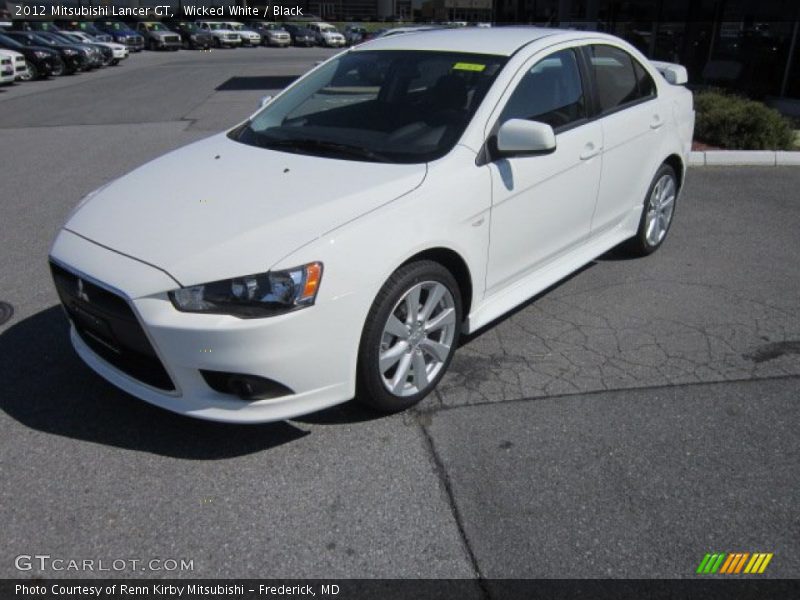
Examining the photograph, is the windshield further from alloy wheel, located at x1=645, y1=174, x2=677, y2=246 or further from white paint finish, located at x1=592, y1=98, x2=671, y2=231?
alloy wheel, located at x1=645, y1=174, x2=677, y2=246

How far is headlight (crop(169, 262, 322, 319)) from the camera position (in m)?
2.67

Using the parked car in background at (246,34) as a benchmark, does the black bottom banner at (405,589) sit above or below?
below

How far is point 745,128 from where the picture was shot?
9133mm

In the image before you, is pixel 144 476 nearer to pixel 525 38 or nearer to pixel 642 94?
pixel 525 38

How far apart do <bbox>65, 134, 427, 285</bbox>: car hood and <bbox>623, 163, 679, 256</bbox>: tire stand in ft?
8.33

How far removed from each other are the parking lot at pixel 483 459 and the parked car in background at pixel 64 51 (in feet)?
69.5

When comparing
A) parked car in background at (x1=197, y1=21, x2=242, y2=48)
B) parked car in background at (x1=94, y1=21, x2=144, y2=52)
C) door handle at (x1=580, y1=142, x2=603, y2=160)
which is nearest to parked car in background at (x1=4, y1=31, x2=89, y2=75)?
parked car in background at (x1=94, y1=21, x2=144, y2=52)

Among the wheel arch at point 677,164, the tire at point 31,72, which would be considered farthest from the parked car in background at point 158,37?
the wheel arch at point 677,164

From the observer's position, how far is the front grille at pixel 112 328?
279 cm

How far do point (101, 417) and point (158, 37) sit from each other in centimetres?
4164

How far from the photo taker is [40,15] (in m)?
47.2

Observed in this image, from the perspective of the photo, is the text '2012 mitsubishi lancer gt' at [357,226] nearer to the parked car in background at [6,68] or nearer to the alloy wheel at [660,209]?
the alloy wheel at [660,209]

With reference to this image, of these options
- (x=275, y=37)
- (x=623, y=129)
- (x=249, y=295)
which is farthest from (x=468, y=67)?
(x=275, y=37)

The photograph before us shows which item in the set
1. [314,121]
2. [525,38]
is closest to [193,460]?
[314,121]
